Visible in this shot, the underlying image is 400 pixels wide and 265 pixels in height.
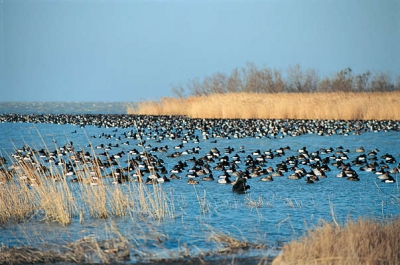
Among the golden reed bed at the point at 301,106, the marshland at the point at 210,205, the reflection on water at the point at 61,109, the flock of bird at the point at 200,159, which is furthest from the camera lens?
the reflection on water at the point at 61,109

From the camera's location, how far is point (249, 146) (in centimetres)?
2591

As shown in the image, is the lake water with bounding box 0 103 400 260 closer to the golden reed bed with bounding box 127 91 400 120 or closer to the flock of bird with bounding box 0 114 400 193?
the flock of bird with bounding box 0 114 400 193

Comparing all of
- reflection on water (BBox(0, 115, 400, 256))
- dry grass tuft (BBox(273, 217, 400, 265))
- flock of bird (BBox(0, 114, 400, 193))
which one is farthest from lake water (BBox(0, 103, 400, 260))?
dry grass tuft (BBox(273, 217, 400, 265))

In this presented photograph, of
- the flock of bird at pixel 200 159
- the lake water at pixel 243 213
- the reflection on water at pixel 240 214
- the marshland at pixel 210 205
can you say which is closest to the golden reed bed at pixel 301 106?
the flock of bird at pixel 200 159

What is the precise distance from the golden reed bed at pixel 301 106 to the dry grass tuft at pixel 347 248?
2941 cm

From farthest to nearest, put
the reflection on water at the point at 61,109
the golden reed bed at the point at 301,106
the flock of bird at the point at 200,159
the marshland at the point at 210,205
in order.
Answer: the reflection on water at the point at 61,109
the golden reed bed at the point at 301,106
the flock of bird at the point at 200,159
the marshland at the point at 210,205

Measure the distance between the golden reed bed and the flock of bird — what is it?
244cm

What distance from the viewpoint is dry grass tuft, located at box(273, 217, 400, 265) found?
735cm

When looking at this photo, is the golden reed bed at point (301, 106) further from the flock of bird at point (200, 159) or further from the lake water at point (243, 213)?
the lake water at point (243, 213)

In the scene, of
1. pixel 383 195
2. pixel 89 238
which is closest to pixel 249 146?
pixel 383 195

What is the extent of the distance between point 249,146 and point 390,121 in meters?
13.1

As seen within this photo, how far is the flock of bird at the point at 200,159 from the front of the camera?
15.0m

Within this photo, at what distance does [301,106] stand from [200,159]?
20.9 meters

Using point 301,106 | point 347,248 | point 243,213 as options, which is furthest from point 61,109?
point 347,248
